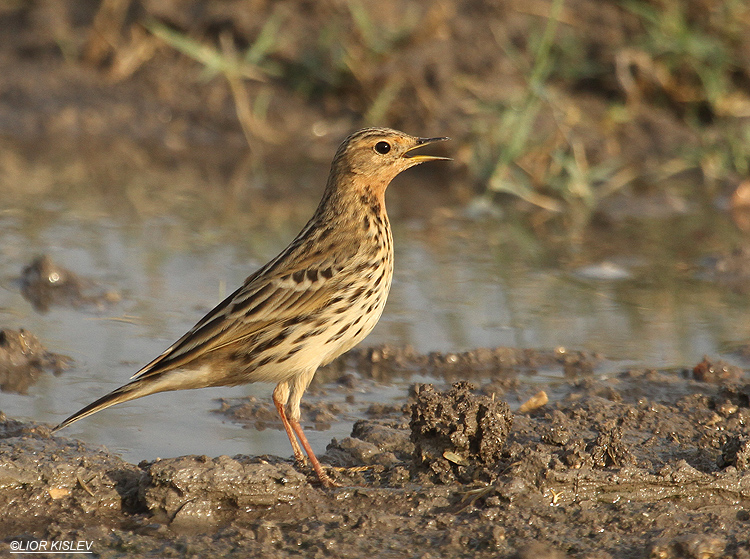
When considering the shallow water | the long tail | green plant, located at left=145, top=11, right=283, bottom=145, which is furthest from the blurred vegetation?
the long tail

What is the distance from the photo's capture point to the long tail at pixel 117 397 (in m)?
4.91

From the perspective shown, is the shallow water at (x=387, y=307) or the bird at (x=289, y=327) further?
the shallow water at (x=387, y=307)

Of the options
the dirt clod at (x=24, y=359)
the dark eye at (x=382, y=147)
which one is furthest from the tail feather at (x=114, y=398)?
the dark eye at (x=382, y=147)

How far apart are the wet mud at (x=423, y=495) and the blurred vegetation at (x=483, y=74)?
4785mm

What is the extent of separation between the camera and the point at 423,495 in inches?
183

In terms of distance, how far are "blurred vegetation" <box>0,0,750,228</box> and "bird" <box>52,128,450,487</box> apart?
4.15 metres

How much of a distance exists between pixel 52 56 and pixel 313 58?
8.98ft

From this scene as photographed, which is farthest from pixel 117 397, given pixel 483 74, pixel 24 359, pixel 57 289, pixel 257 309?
pixel 483 74

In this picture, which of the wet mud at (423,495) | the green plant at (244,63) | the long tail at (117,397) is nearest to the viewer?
the wet mud at (423,495)

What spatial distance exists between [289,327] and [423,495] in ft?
3.62

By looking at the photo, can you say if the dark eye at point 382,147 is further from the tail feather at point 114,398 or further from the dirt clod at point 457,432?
the tail feather at point 114,398

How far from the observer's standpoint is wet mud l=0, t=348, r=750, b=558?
4219 millimetres

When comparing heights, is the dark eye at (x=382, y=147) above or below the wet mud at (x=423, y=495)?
above

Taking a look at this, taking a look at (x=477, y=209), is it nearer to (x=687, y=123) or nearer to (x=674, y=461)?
(x=687, y=123)
